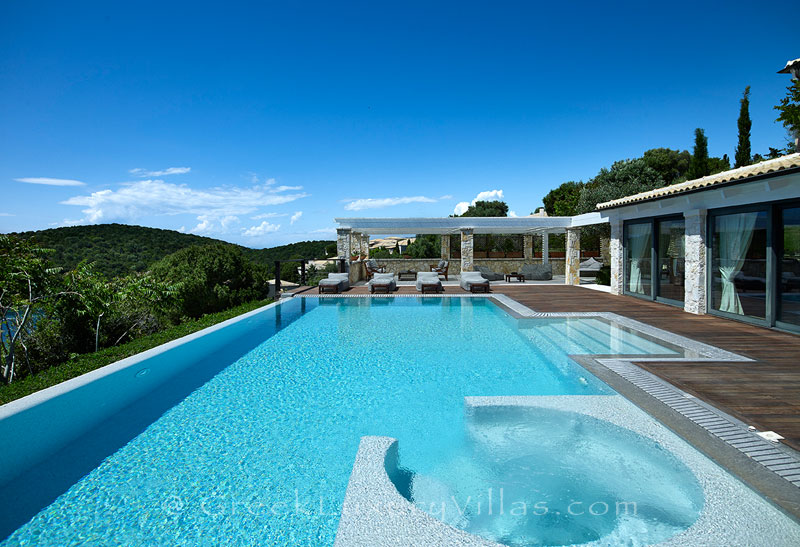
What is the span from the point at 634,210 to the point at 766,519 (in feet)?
36.0

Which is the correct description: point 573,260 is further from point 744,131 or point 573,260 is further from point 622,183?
point 744,131

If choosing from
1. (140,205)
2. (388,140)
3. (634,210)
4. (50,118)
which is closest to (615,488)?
(634,210)

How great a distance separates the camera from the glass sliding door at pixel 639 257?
36.9 feet

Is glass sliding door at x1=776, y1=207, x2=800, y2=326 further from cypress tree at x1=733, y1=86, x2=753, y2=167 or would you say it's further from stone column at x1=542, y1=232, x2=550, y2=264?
cypress tree at x1=733, y1=86, x2=753, y2=167

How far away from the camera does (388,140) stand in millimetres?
26422

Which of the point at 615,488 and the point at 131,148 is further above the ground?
the point at 131,148

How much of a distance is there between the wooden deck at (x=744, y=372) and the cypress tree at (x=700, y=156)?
20.9 m

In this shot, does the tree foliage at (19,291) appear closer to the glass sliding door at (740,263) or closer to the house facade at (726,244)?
the house facade at (726,244)

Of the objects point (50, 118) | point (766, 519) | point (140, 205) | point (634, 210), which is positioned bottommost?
point (766, 519)

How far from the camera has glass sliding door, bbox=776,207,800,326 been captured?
6.70 m

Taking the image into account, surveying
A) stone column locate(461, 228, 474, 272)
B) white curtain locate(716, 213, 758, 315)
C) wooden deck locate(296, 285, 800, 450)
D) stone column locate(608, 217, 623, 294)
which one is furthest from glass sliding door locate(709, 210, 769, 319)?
stone column locate(461, 228, 474, 272)

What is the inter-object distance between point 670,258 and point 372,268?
524 inches

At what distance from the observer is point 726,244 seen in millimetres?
8273

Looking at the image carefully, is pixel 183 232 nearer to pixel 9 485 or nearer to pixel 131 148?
pixel 131 148
